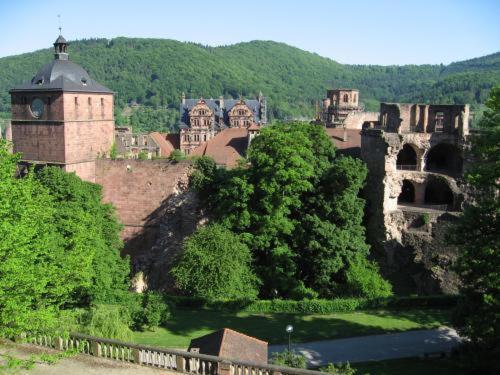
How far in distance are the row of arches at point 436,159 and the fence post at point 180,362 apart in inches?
954

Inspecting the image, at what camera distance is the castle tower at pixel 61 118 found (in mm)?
32031

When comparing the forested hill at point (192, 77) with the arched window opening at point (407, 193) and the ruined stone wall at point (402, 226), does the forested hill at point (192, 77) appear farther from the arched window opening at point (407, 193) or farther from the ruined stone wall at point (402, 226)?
the ruined stone wall at point (402, 226)

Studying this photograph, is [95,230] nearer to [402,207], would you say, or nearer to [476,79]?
[402,207]

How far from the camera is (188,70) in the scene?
157250 mm

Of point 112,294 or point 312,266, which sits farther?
point 312,266

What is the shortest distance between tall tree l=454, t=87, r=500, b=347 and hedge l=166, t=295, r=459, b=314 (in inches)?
360

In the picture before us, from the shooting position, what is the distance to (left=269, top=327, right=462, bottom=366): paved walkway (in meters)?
20.7

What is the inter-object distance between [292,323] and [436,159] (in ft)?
56.0

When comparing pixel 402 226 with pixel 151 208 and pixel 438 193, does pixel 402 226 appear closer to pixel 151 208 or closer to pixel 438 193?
pixel 438 193

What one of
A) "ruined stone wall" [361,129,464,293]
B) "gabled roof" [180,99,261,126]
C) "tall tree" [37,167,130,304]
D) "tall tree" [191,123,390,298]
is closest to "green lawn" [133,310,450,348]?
"tall tree" [191,123,390,298]

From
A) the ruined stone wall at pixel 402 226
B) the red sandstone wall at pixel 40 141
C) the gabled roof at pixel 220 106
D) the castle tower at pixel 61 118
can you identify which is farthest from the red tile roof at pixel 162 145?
the ruined stone wall at pixel 402 226

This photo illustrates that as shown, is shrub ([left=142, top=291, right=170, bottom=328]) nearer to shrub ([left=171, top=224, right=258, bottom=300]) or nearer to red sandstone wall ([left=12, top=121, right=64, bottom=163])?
shrub ([left=171, top=224, right=258, bottom=300])

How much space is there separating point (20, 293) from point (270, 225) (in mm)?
15166

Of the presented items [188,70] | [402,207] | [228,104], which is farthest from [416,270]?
[188,70]
